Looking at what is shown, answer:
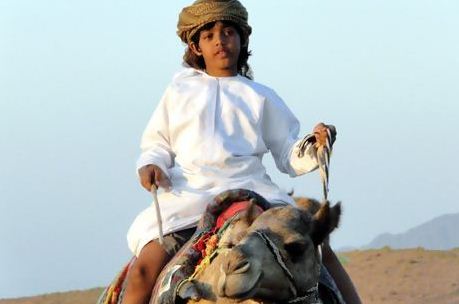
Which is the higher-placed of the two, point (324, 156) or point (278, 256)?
point (324, 156)

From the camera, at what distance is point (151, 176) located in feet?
19.3

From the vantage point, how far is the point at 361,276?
2086 centimetres

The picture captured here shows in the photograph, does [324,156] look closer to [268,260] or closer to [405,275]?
[268,260]

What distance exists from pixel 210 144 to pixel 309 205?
0.87m

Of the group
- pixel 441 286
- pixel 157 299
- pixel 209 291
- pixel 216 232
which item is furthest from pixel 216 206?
pixel 441 286

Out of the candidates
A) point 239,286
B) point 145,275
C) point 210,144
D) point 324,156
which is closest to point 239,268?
point 239,286

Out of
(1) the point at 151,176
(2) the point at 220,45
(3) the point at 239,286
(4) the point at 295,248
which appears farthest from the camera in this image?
(2) the point at 220,45

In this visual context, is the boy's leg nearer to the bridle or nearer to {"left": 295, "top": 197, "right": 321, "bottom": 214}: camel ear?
{"left": 295, "top": 197, "right": 321, "bottom": 214}: camel ear

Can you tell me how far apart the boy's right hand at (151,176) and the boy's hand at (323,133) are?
0.82 metres

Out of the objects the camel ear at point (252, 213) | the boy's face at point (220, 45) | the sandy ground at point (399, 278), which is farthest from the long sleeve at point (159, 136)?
the sandy ground at point (399, 278)

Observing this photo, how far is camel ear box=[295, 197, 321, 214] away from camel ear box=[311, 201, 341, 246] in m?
0.23

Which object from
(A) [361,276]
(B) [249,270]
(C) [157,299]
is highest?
(B) [249,270]

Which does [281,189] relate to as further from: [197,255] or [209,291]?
[209,291]

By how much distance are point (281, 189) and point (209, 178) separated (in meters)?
0.35
